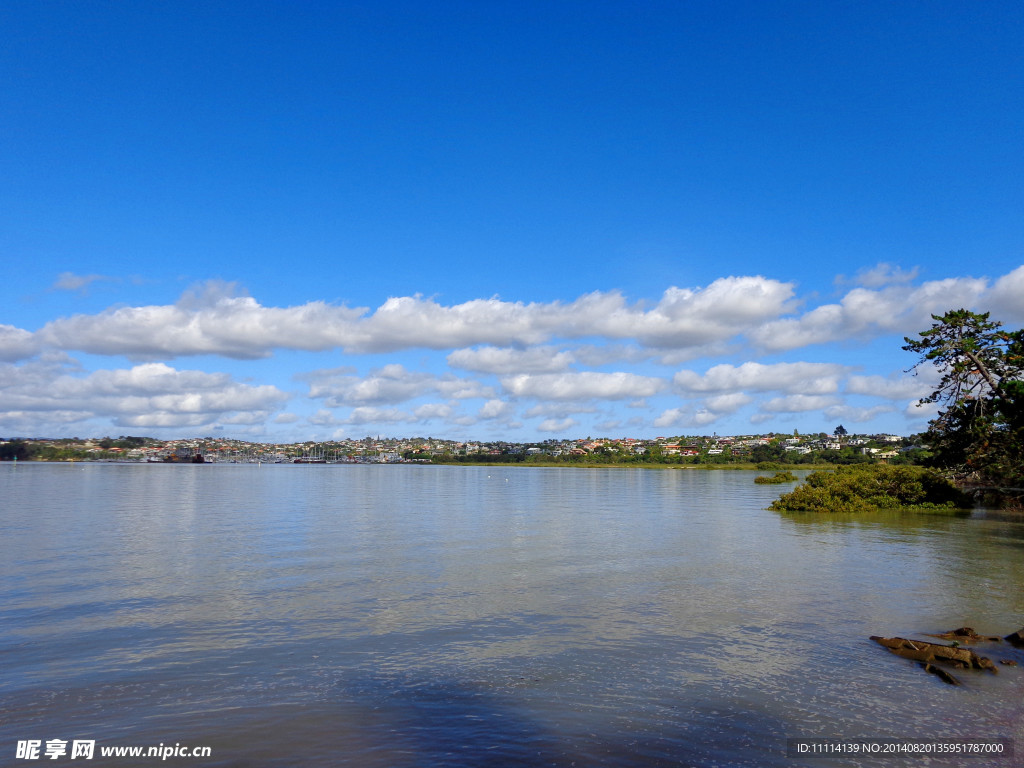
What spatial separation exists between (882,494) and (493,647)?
46310mm

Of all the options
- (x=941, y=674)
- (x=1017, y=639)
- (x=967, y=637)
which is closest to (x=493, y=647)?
(x=941, y=674)

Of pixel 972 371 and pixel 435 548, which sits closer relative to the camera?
pixel 435 548

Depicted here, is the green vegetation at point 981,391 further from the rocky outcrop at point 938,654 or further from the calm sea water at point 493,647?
the rocky outcrop at point 938,654

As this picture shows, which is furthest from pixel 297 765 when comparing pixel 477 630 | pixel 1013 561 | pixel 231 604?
pixel 1013 561

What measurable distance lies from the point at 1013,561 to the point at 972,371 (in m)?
15.0

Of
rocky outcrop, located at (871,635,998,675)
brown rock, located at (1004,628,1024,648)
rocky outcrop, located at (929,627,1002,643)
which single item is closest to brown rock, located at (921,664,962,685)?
rocky outcrop, located at (871,635,998,675)

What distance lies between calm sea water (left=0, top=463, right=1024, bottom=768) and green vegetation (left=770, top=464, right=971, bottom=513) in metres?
16.9

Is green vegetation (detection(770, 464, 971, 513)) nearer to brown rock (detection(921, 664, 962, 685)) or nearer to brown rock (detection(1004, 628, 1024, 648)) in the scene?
brown rock (detection(1004, 628, 1024, 648))

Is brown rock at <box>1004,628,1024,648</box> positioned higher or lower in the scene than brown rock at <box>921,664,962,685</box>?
higher

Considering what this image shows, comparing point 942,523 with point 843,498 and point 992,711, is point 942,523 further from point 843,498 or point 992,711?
point 992,711

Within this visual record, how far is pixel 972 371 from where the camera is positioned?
3625 cm

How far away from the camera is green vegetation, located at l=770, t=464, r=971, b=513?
48219mm

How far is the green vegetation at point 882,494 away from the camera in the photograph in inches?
1898

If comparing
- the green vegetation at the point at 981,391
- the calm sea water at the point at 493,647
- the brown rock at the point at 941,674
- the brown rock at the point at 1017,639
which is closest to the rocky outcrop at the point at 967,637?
the brown rock at the point at 1017,639
